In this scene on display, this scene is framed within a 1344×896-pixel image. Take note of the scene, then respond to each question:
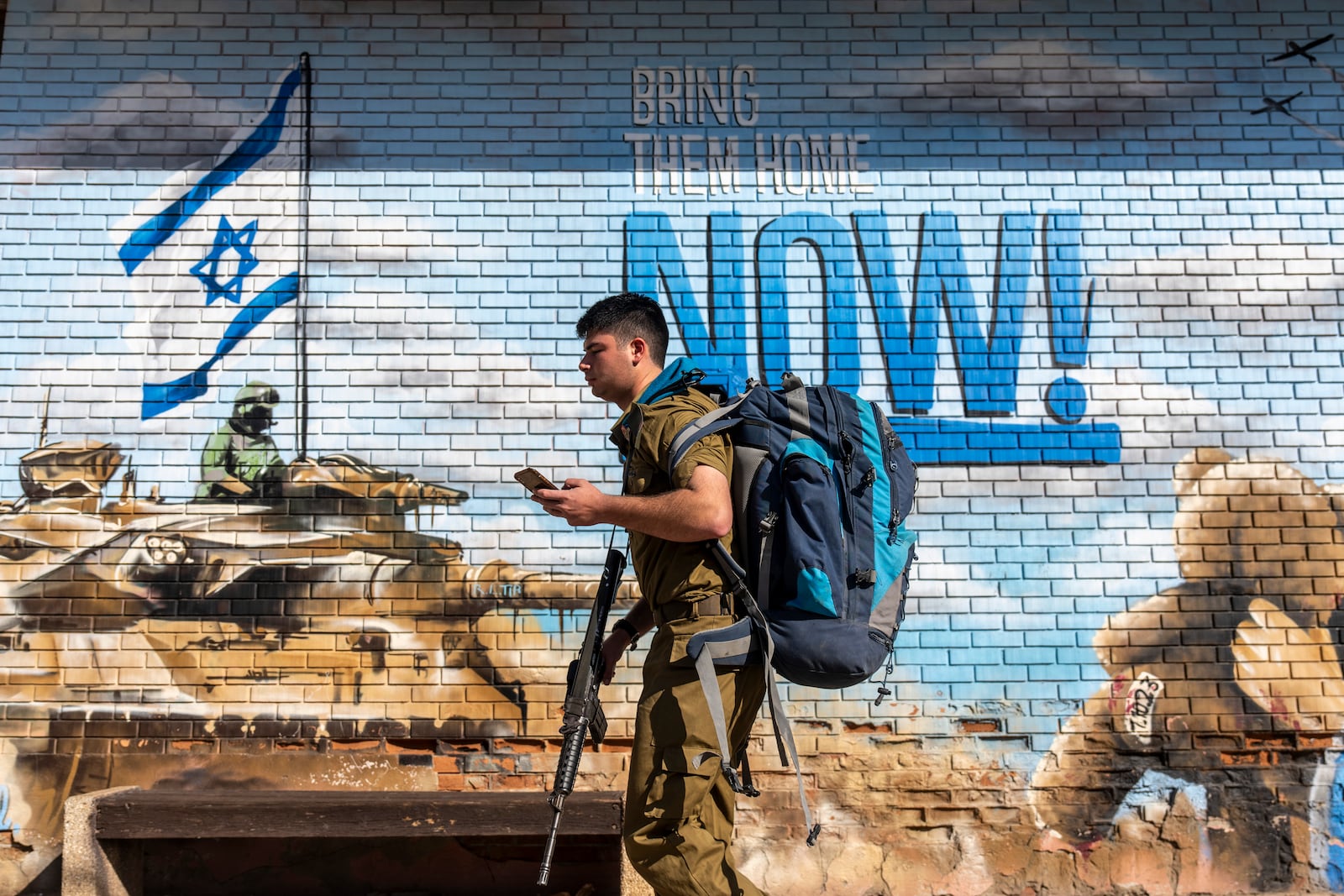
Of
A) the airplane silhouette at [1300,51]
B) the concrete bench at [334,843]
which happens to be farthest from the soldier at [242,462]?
the airplane silhouette at [1300,51]

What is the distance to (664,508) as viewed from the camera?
2496 mm

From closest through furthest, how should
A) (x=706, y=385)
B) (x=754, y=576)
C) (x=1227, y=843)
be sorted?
(x=754, y=576) < (x=706, y=385) < (x=1227, y=843)

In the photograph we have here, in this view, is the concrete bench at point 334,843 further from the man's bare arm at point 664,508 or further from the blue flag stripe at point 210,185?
the blue flag stripe at point 210,185

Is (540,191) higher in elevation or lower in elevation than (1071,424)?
higher

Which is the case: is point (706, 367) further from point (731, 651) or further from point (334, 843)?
point (334, 843)

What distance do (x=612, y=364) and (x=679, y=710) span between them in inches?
38.1

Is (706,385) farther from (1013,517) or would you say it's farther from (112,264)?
(112,264)

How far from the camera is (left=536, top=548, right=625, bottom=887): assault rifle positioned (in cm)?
272

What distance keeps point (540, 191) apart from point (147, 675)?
294 cm

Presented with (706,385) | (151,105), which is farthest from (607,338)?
(151,105)

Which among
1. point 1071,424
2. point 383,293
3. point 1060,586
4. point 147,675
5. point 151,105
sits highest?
point 151,105

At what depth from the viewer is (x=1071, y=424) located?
4.86 metres

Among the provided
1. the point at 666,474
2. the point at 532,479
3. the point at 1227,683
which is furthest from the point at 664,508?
the point at 1227,683

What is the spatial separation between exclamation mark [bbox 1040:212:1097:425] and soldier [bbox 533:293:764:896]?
2.78 m
